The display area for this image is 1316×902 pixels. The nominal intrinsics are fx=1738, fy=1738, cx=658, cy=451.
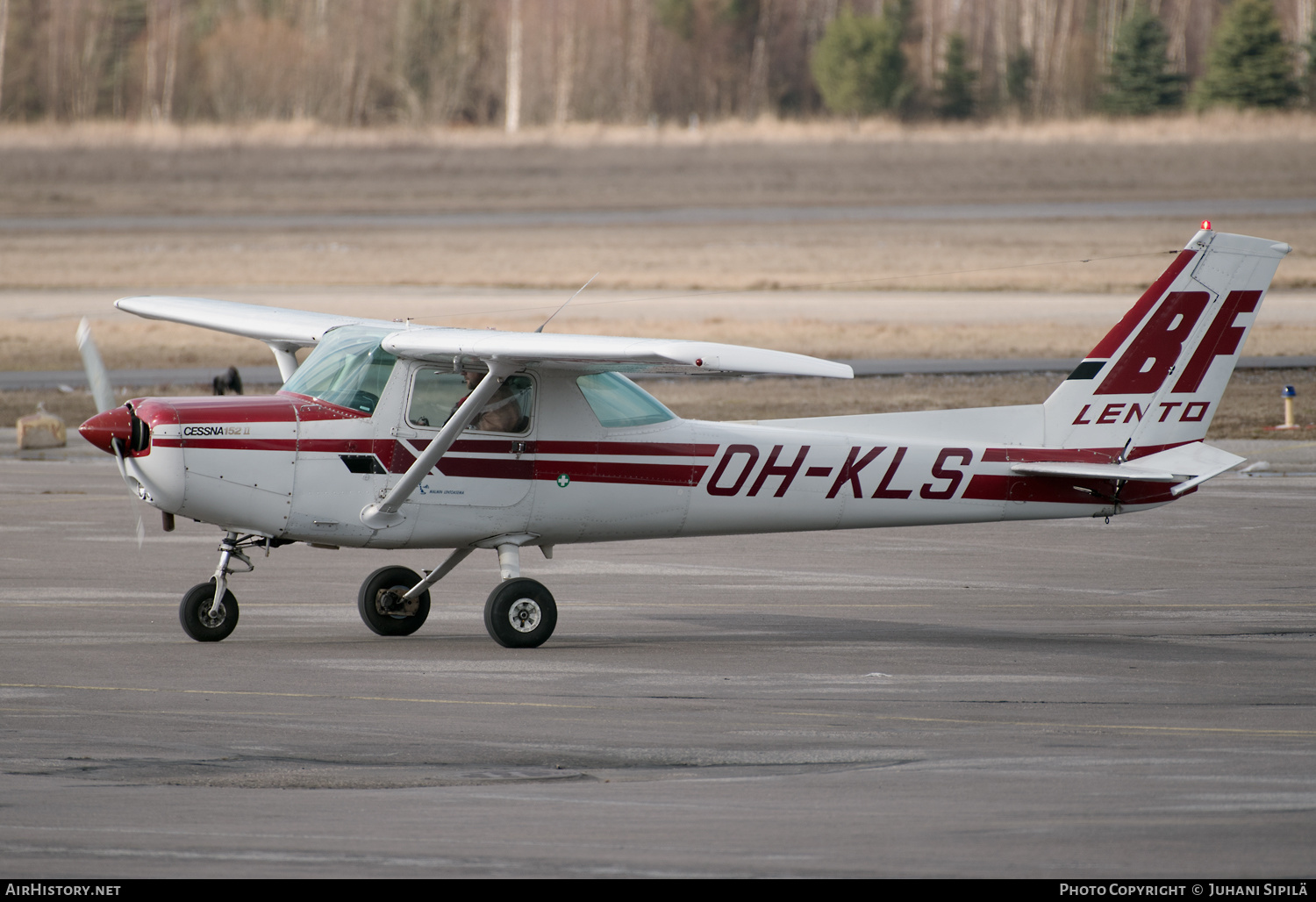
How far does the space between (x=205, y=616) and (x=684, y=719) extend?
4.36 meters

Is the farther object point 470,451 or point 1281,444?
point 1281,444

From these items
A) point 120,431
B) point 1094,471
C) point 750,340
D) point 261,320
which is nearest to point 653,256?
point 750,340

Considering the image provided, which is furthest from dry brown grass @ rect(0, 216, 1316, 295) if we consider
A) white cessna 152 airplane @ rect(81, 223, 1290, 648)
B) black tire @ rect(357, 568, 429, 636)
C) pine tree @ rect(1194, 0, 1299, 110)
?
black tire @ rect(357, 568, 429, 636)

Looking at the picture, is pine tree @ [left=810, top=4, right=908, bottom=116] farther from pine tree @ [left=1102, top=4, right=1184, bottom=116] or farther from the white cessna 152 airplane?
the white cessna 152 airplane

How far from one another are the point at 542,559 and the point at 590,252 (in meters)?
42.4

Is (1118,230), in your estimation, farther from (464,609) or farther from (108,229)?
(464,609)

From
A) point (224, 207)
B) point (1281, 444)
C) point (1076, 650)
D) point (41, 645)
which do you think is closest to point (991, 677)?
point (1076, 650)

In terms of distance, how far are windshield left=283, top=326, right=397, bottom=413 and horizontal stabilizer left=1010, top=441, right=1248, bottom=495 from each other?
4.97m

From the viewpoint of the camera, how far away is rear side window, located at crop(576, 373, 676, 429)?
13.2 metres

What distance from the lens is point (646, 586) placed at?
15914 millimetres

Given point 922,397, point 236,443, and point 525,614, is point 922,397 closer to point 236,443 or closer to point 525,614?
point 525,614

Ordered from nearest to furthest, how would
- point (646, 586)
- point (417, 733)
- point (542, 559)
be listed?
point (417, 733) < point (646, 586) < point (542, 559)

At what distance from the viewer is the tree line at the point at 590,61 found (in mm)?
98625

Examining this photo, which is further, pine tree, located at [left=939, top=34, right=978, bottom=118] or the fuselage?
pine tree, located at [left=939, top=34, right=978, bottom=118]
